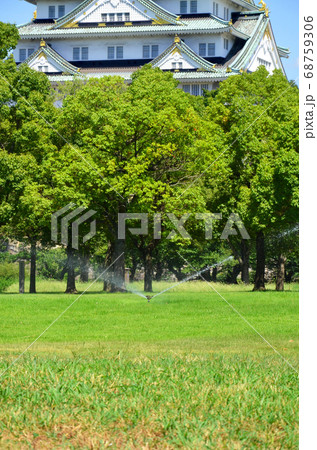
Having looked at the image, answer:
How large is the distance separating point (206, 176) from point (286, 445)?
77.0 ft

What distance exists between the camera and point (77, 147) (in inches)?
1147

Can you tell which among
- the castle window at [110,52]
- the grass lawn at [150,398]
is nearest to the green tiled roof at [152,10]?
the castle window at [110,52]

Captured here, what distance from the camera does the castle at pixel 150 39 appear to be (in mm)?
52938

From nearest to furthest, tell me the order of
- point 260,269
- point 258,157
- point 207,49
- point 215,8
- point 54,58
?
point 258,157 < point 260,269 < point 54,58 < point 207,49 < point 215,8

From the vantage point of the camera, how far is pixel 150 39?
5631 cm

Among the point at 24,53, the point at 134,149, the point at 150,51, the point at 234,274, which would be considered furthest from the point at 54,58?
the point at 134,149

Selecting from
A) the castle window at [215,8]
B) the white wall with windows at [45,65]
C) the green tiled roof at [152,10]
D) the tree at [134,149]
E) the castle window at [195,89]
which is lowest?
the tree at [134,149]

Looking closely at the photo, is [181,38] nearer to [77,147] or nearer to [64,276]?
[64,276]

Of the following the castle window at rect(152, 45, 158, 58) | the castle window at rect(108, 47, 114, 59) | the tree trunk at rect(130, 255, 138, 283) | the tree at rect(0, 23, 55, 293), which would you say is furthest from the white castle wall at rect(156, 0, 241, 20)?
the tree at rect(0, 23, 55, 293)

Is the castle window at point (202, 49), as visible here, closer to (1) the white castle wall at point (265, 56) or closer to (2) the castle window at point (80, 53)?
(1) the white castle wall at point (265, 56)

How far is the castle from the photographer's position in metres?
52.9

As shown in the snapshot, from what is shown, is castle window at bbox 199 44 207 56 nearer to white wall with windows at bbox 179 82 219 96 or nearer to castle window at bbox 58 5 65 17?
white wall with windows at bbox 179 82 219 96

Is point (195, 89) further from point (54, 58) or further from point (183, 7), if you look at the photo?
point (54, 58)
